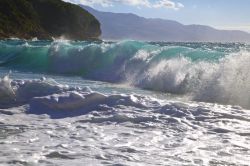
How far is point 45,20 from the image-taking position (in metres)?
93.0

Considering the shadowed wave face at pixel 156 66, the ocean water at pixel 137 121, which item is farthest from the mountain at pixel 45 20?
the ocean water at pixel 137 121

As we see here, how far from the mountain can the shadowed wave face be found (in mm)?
44159

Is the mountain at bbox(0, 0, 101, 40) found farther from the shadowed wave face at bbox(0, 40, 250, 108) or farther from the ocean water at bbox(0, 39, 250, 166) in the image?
the ocean water at bbox(0, 39, 250, 166)

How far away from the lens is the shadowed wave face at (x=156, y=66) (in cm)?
1221

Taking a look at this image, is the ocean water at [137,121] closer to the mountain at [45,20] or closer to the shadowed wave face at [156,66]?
the shadowed wave face at [156,66]

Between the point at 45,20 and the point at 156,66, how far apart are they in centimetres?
7846

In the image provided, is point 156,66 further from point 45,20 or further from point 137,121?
point 45,20

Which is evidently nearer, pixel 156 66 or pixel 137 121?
pixel 137 121

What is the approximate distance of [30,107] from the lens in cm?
862

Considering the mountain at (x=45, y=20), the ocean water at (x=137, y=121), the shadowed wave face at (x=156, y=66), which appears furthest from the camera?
the mountain at (x=45, y=20)

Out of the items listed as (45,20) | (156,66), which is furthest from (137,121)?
(45,20)

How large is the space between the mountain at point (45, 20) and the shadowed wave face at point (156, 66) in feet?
145

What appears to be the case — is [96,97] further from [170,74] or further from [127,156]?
[170,74]

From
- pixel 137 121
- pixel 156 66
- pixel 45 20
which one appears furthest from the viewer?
pixel 45 20
